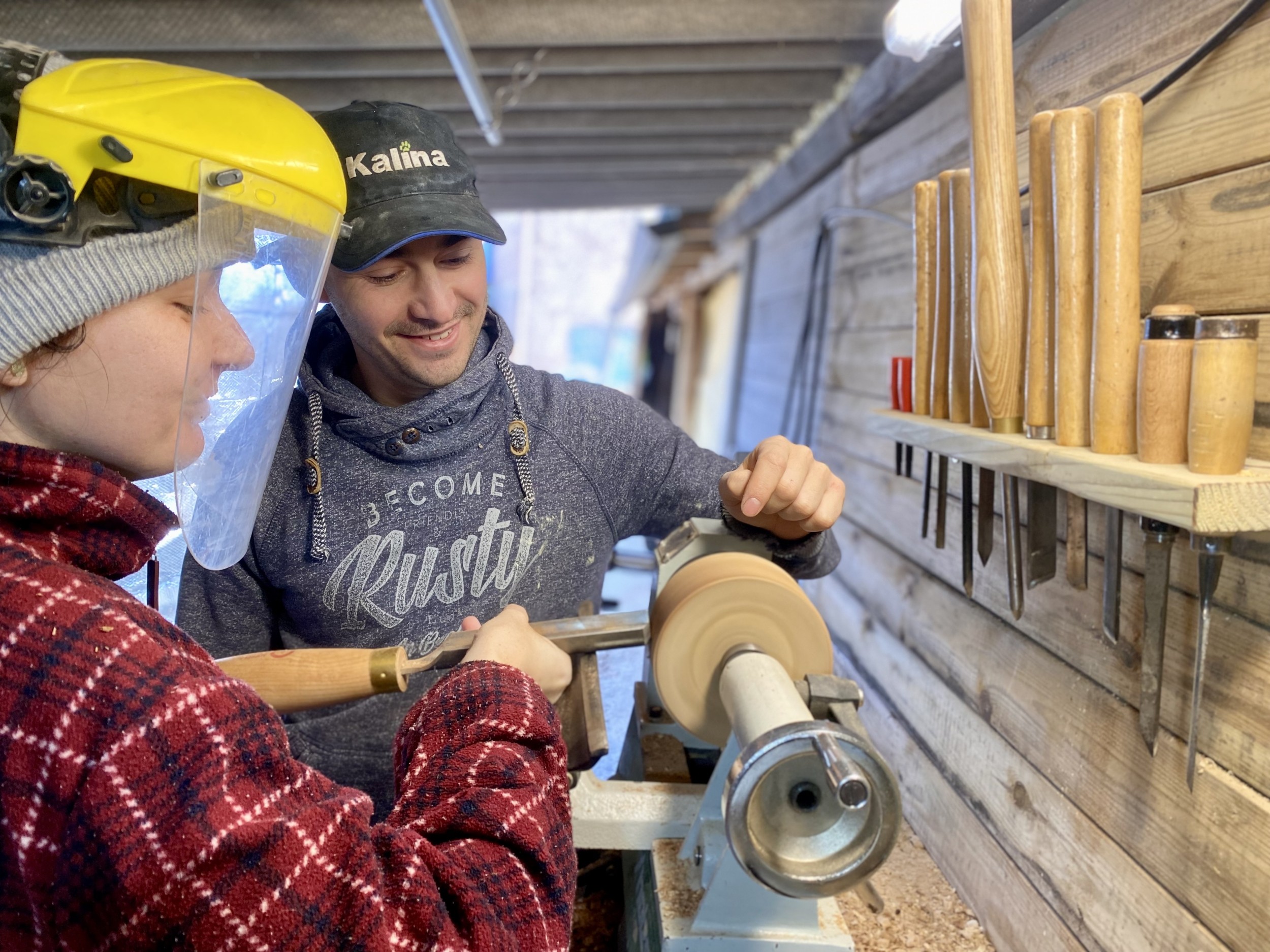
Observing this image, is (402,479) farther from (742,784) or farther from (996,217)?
(996,217)

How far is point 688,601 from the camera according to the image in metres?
1.33

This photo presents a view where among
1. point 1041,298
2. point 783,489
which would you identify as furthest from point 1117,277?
point 783,489

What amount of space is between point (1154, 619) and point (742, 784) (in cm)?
55

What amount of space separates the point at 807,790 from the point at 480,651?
462mm

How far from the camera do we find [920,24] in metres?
1.57

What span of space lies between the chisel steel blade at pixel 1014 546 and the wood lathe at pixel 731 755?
0.31 meters

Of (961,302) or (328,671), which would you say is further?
(961,302)

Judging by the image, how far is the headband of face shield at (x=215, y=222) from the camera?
2.94 ft

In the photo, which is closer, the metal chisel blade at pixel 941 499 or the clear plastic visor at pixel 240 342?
the clear plastic visor at pixel 240 342

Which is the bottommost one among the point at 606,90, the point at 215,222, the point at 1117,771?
the point at 1117,771

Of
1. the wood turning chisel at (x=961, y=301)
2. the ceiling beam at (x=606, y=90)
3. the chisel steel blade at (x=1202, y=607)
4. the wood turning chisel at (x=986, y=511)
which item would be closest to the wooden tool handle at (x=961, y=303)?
the wood turning chisel at (x=961, y=301)

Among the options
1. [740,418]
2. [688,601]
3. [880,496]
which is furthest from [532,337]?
[688,601]

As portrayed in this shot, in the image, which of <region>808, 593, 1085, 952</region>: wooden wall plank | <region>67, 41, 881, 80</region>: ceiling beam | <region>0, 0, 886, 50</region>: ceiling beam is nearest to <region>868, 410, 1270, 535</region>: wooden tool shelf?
<region>808, 593, 1085, 952</region>: wooden wall plank

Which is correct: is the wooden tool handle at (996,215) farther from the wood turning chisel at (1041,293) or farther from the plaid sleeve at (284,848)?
the plaid sleeve at (284,848)
